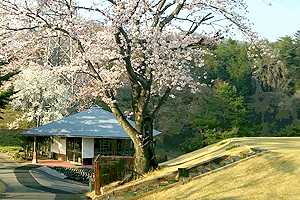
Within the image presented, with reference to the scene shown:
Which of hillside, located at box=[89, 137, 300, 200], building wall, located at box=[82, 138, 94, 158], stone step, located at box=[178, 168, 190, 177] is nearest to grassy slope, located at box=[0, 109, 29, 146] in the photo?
building wall, located at box=[82, 138, 94, 158]

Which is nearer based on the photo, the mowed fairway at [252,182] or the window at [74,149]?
the mowed fairway at [252,182]

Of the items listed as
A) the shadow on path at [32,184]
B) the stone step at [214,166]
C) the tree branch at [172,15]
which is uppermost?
the tree branch at [172,15]

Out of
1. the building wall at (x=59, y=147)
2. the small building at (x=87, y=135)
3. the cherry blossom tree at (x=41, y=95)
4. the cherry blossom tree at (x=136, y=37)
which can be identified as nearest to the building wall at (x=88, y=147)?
the small building at (x=87, y=135)

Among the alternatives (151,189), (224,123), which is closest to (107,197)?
(151,189)

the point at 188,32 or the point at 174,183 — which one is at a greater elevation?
the point at 188,32

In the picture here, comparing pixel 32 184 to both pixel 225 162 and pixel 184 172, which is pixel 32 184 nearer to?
pixel 184 172

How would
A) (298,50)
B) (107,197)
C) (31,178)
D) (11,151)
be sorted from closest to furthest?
(107,197) < (31,178) < (11,151) < (298,50)

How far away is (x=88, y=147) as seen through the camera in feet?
81.8

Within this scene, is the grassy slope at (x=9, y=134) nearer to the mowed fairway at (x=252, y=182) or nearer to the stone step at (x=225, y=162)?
the stone step at (x=225, y=162)

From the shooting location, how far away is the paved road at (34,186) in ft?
44.5

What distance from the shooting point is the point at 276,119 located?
45594mm

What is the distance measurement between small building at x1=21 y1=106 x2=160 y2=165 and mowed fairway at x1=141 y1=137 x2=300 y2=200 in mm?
13494

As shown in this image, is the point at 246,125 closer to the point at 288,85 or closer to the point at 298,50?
the point at 288,85

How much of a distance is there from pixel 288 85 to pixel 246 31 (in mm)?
37194
